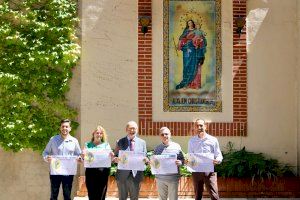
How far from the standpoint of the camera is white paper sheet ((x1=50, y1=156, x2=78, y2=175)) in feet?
29.6

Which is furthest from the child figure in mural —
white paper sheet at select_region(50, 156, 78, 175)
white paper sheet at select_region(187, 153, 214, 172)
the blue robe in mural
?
white paper sheet at select_region(50, 156, 78, 175)

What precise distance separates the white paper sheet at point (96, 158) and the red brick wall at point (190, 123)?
108 inches

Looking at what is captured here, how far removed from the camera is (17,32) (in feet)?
38.3

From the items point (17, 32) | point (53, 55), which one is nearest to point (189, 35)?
point (53, 55)

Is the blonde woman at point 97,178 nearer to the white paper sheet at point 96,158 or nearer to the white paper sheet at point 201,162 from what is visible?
the white paper sheet at point 96,158

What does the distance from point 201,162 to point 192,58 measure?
3.39m

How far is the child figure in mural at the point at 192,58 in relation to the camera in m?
11.8

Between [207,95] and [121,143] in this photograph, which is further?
[207,95]

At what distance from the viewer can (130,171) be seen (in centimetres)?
900

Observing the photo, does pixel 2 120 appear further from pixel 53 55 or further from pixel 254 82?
pixel 254 82

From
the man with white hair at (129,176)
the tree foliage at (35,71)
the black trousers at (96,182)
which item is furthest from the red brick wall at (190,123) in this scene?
the black trousers at (96,182)

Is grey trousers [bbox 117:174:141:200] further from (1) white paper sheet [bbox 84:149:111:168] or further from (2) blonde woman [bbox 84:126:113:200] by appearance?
(1) white paper sheet [bbox 84:149:111:168]

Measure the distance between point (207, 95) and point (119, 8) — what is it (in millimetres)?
2665

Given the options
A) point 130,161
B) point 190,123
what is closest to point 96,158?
point 130,161
